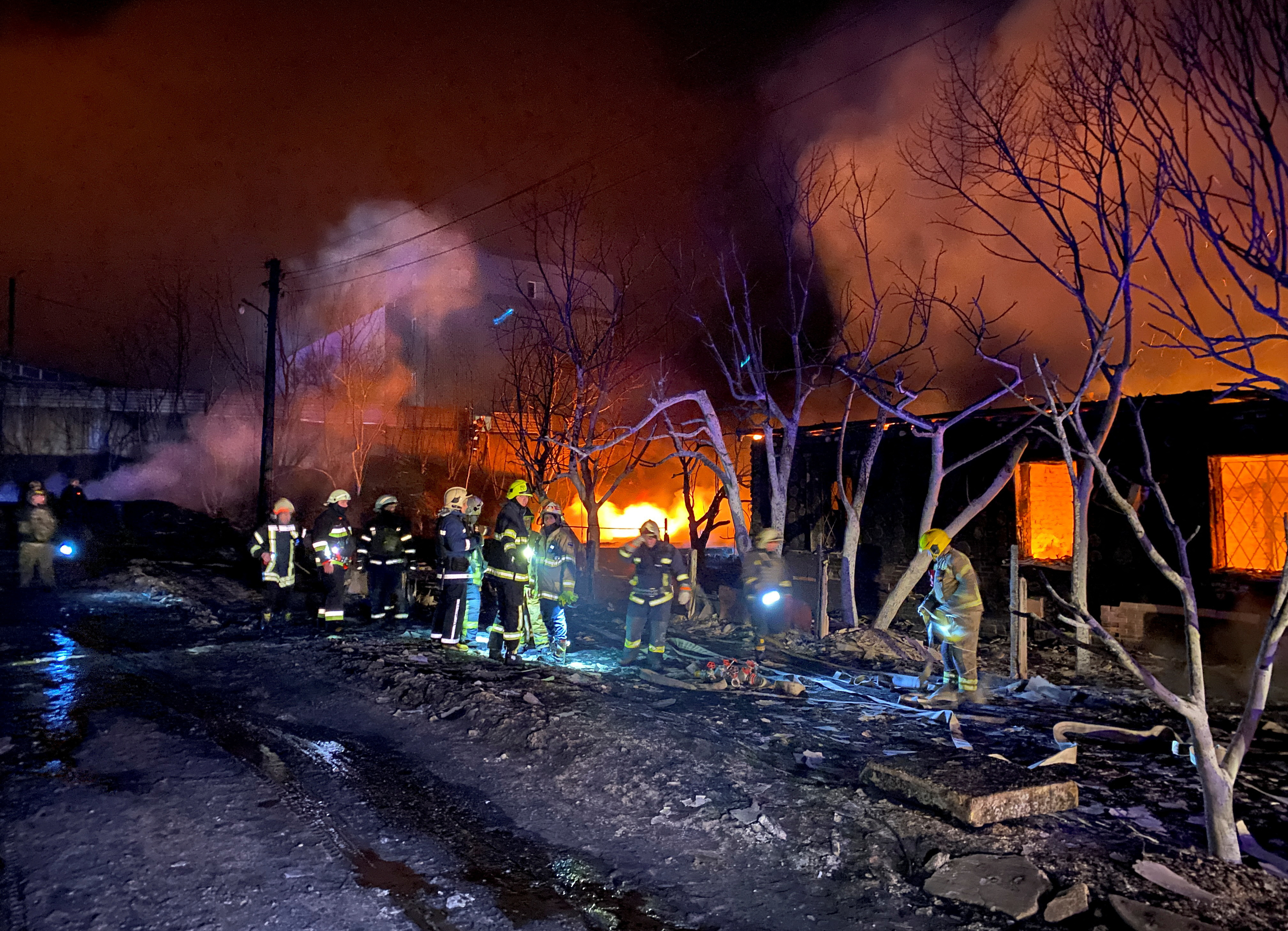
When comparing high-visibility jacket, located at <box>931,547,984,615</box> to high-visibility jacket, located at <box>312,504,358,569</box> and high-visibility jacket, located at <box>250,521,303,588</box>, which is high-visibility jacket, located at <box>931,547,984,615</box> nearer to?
high-visibility jacket, located at <box>312,504,358,569</box>

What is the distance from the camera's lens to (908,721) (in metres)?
7.38

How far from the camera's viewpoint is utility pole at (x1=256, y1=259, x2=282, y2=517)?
19.9 metres

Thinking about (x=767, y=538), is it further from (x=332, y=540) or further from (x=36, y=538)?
(x=36, y=538)

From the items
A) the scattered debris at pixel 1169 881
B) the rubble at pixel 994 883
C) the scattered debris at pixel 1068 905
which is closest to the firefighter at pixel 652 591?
the rubble at pixel 994 883

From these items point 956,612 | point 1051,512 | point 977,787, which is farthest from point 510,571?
point 1051,512

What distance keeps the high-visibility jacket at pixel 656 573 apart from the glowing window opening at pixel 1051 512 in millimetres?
8198

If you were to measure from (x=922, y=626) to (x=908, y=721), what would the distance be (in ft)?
21.5

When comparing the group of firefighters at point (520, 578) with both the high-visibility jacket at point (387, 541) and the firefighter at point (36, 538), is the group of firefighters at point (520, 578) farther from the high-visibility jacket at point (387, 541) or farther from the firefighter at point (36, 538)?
the firefighter at point (36, 538)

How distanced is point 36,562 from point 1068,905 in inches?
622

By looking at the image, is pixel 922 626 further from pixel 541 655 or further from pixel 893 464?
pixel 541 655

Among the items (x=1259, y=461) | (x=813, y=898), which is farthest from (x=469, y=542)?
(x=1259, y=461)

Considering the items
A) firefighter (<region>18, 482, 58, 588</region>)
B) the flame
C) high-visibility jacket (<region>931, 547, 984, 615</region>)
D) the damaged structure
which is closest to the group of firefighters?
high-visibility jacket (<region>931, 547, 984, 615</region>)

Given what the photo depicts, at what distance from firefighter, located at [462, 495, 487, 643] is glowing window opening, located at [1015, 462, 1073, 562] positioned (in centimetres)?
1003

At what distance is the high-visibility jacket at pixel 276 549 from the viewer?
35.1 ft
